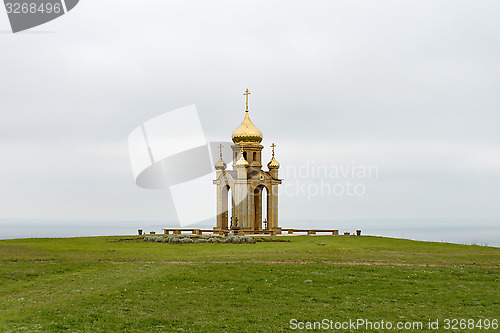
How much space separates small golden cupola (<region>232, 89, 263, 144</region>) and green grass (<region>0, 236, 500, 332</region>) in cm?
2342

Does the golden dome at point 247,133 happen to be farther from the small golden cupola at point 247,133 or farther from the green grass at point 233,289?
Result: the green grass at point 233,289

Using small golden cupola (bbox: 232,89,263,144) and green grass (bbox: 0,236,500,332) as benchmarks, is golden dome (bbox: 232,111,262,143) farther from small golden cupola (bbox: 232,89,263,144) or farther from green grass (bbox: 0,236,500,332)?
green grass (bbox: 0,236,500,332)

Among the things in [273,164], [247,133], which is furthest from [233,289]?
[247,133]

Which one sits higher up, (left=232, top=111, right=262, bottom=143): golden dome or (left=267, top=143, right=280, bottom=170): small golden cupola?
(left=232, top=111, right=262, bottom=143): golden dome

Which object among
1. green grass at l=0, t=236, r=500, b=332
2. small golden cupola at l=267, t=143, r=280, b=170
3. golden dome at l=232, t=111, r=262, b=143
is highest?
golden dome at l=232, t=111, r=262, b=143

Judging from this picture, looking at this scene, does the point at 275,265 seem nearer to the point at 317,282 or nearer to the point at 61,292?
the point at 317,282

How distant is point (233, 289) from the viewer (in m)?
23.1

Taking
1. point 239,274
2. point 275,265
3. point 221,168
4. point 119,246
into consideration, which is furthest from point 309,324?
point 221,168

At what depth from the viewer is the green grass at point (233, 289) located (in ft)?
62.6

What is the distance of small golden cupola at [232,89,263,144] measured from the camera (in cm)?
5572

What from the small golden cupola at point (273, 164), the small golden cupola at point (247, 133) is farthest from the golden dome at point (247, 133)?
the small golden cupola at point (273, 164)

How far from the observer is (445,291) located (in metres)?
23.0

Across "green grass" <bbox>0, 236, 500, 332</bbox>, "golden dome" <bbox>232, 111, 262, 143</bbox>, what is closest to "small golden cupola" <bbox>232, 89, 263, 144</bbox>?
"golden dome" <bbox>232, 111, 262, 143</bbox>

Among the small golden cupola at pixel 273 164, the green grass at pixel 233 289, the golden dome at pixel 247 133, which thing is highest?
the golden dome at pixel 247 133
